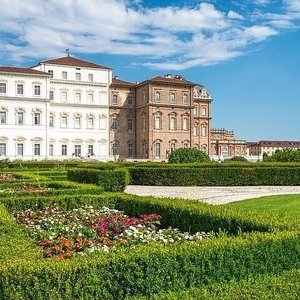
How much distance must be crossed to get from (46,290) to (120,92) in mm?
52668

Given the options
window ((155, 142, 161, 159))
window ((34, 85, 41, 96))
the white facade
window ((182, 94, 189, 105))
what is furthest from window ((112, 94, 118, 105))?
window ((34, 85, 41, 96))

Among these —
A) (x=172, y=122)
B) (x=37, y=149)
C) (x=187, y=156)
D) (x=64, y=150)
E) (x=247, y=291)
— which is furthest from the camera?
(x=172, y=122)

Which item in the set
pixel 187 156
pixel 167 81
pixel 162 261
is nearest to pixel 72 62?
pixel 167 81

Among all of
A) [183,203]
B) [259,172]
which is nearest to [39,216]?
[183,203]

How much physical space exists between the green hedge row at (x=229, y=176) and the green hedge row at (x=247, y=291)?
1815 cm

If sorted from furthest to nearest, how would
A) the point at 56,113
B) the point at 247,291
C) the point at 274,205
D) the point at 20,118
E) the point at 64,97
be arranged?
the point at 64,97 → the point at 56,113 → the point at 20,118 → the point at 274,205 → the point at 247,291

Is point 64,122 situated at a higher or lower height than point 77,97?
lower

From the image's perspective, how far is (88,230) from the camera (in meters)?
6.98

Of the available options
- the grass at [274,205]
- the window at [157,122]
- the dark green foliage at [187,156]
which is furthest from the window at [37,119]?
the grass at [274,205]

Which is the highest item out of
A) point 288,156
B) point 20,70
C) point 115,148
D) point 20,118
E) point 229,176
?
point 20,70

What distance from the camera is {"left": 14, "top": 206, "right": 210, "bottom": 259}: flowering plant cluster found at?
5559mm

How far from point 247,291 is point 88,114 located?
5073 cm

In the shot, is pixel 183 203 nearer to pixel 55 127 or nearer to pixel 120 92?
pixel 55 127

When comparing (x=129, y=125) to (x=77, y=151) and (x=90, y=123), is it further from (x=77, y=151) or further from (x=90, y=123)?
(x=77, y=151)
